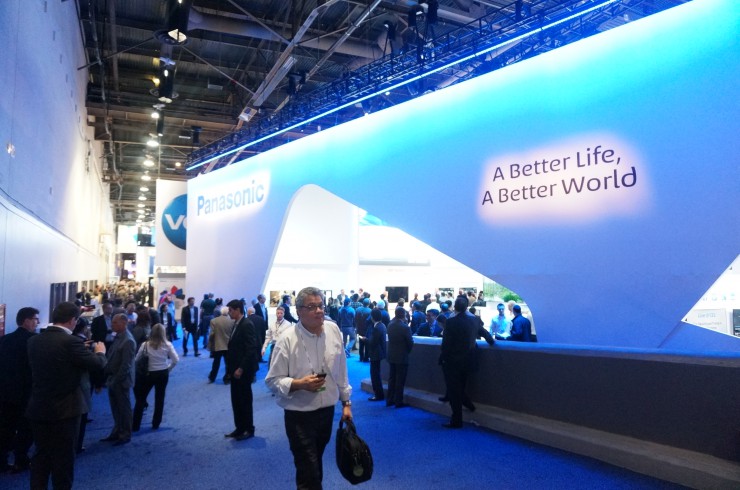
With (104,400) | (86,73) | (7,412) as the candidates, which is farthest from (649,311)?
(86,73)

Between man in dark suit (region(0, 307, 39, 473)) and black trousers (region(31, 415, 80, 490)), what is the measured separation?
1.08m

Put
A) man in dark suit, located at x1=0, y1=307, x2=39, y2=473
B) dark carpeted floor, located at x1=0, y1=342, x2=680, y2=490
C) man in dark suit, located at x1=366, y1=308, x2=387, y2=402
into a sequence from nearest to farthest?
dark carpeted floor, located at x1=0, y1=342, x2=680, y2=490, man in dark suit, located at x1=0, y1=307, x2=39, y2=473, man in dark suit, located at x1=366, y1=308, x2=387, y2=402

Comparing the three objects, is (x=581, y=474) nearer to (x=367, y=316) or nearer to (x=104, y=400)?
(x=367, y=316)

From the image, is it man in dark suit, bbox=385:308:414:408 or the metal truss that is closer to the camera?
man in dark suit, bbox=385:308:414:408

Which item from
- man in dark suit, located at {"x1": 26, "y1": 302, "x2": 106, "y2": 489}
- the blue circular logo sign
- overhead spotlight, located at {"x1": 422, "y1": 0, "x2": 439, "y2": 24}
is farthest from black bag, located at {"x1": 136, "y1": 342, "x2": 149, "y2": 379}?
the blue circular logo sign

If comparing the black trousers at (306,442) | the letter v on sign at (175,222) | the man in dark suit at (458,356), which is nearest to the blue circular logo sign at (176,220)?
the letter v on sign at (175,222)

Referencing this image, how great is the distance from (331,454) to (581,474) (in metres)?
2.08

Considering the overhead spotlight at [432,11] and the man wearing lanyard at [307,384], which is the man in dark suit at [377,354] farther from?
the overhead spotlight at [432,11]

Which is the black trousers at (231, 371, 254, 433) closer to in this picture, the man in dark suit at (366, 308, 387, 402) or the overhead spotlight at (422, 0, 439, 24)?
the man in dark suit at (366, 308, 387, 402)

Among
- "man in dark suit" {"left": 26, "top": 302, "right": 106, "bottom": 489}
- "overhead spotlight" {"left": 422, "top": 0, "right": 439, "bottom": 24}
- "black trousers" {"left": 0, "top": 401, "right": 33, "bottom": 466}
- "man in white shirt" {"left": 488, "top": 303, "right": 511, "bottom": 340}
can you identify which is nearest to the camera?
"man in dark suit" {"left": 26, "top": 302, "right": 106, "bottom": 489}

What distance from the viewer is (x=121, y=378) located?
15.4 ft

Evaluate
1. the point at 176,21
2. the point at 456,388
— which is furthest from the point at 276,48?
the point at 456,388

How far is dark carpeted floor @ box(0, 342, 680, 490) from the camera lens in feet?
12.0

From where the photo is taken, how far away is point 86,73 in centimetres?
1330
